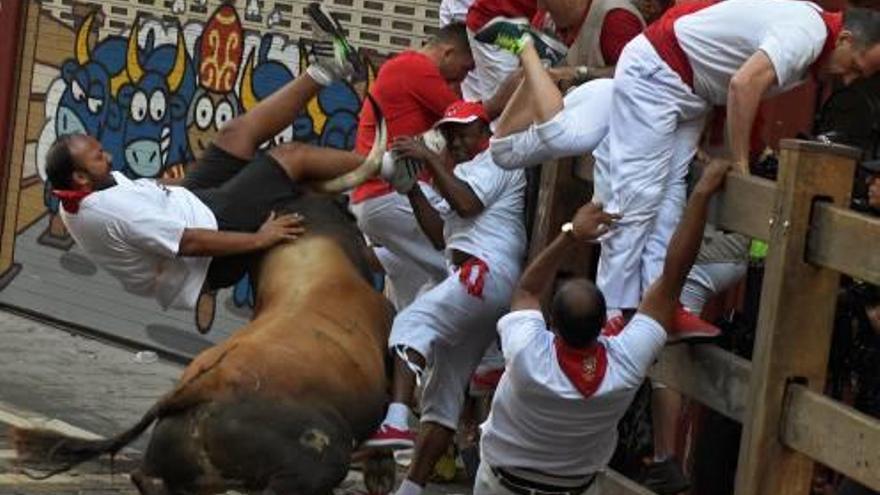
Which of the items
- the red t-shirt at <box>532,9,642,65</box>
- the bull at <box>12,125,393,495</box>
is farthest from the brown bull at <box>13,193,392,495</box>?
the red t-shirt at <box>532,9,642,65</box>

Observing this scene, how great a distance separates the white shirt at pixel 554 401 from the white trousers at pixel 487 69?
231 cm

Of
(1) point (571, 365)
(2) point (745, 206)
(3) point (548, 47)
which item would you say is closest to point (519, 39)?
(3) point (548, 47)

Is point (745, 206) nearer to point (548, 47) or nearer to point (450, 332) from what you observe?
point (548, 47)

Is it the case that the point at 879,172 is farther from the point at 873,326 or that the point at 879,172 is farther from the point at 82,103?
the point at 82,103

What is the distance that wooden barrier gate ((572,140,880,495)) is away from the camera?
706 cm

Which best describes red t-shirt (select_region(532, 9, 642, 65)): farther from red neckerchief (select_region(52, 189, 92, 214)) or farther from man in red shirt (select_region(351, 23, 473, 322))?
red neckerchief (select_region(52, 189, 92, 214))

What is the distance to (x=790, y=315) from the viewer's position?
718 cm

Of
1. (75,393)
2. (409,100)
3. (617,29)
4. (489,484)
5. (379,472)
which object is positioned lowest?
(75,393)

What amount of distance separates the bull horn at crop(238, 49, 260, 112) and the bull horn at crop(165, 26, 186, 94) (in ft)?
2.32

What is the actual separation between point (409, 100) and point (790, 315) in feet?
10.2

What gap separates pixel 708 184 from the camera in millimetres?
7445

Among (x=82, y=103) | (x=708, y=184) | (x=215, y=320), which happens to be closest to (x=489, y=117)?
(x=708, y=184)

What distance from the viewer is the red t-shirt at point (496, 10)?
31.4 feet

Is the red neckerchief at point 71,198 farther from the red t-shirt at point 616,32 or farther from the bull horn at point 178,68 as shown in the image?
the bull horn at point 178,68
